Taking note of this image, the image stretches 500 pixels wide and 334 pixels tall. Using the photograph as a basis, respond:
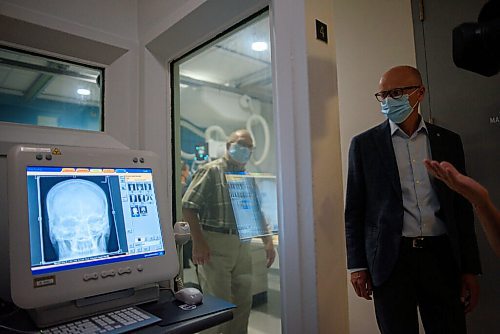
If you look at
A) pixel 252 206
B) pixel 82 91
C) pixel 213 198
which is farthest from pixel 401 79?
pixel 82 91

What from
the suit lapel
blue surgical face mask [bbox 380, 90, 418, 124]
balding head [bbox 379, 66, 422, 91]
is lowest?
the suit lapel

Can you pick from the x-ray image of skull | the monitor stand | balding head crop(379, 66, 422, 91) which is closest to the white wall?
balding head crop(379, 66, 422, 91)

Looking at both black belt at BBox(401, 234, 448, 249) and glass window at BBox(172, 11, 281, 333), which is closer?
black belt at BBox(401, 234, 448, 249)

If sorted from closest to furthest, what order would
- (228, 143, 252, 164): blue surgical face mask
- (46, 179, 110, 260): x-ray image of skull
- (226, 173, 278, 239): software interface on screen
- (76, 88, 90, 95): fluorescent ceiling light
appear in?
(46, 179, 110, 260): x-ray image of skull
(76, 88, 90, 95): fluorescent ceiling light
(226, 173, 278, 239): software interface on screen
(228, 143, 252, 164): blue surgical face mask

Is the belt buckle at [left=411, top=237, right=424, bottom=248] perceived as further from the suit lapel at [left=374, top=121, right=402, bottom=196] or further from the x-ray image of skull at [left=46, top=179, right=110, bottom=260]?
the x-ray image of skull at [left=46, top=179, right=110, bottom=260]

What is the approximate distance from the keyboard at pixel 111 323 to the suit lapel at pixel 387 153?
917 mm

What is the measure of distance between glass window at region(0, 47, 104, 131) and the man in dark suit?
4.15ft

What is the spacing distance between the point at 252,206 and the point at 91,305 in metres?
0.92

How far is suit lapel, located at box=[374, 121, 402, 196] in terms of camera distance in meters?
1.21

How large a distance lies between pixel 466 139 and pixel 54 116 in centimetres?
189

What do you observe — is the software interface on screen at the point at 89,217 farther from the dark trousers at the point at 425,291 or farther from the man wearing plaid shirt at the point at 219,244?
the dark trousers at the point at 425,291

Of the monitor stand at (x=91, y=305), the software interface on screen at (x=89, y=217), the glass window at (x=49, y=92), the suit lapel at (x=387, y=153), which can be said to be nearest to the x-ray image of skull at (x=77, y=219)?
the software interface on screen at (x=89, y=217)

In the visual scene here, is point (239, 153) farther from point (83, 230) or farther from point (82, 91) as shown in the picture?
point (83, 230)

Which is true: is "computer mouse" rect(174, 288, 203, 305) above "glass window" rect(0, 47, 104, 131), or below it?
below
